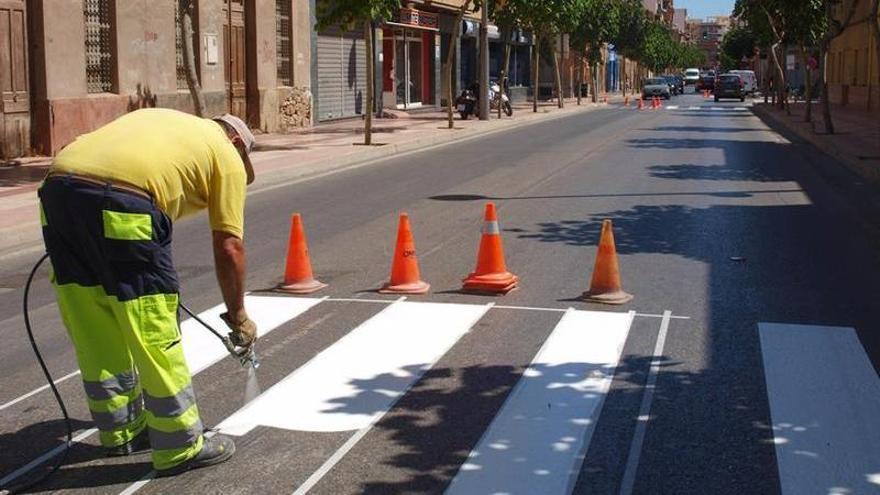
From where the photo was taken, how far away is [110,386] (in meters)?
4.58

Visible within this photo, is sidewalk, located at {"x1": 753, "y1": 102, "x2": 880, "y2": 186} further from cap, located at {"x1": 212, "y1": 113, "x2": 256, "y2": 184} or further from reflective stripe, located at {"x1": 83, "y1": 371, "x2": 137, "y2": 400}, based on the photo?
reflective stripe, located at {"x1": 83, "y1": 371, "x2": 137, "y2": 400}

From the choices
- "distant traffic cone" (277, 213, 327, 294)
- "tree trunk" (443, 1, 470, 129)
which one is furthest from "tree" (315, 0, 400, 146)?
"distant traffic cone" (277, 213, 327, 294)

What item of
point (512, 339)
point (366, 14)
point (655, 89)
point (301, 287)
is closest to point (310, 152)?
point (366, 14)

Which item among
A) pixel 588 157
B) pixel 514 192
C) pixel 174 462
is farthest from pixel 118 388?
pixel 588 157

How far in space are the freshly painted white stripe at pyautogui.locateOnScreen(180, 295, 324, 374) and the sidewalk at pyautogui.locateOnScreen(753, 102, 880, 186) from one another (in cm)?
1226

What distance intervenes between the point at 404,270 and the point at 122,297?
429cm

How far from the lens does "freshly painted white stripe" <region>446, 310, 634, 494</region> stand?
447 centimetres

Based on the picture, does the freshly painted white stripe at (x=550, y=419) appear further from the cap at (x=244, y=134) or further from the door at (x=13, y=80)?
the door at (x=13, y=80)

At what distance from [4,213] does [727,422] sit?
9911mm

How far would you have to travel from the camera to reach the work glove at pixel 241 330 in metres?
4.61

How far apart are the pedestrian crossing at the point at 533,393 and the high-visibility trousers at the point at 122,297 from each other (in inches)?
14.0

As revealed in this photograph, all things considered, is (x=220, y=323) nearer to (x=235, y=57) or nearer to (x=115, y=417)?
(x=115, y=417)

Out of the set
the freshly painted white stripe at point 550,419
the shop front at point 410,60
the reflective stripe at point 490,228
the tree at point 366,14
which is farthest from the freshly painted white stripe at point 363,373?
the shop front at point 410,60

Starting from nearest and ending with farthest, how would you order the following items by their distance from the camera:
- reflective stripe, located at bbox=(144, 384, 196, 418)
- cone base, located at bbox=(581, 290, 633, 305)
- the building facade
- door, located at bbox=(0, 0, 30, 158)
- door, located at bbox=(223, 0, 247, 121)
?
reflective stripe, located at bbox=(144, 384, 196, 418)
cone base, located at bbox=(581, 290, 633, 305)
door, located at bbox=(0, 0, 30, 158)
door, located at bbox=(223, 0, 247, 121)
the building facade
